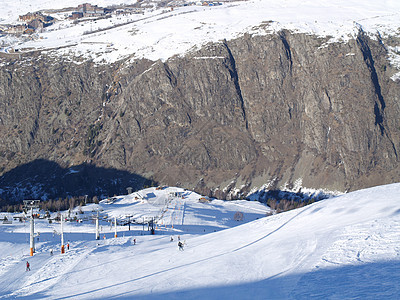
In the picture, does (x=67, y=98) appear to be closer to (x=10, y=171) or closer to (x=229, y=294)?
(x=10, y=171)

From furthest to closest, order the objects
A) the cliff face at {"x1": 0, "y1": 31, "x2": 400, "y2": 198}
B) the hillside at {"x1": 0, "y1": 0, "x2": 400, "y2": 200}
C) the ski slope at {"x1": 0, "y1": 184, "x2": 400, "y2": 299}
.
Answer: the cliff face at {"x1": 0, "y1": 31, "x2": 400, "y2": 198}, the hillside at {"x1": 0, "y1": 0, "x2": 400, "y2": 200}, the ski slope at {"x1": 0, "y1": 184, "x2": 400, "y2": 299}

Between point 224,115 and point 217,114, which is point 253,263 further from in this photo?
point 217,114

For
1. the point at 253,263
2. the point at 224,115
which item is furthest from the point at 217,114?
the point at 253,263

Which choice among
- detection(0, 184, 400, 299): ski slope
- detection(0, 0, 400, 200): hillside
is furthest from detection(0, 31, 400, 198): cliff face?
detection(0, 184, 400, 299): ski slope

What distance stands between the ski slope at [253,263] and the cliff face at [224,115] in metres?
104

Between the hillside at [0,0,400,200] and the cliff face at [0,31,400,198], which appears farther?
the cliff face at [0,31,400,198]

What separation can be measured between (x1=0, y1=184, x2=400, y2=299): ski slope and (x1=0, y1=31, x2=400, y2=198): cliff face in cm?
10381

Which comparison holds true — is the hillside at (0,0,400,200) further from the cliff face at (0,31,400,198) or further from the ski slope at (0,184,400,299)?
the ski slope at (0,184,400,299)

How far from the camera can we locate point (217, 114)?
178 m

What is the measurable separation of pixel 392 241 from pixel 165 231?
56.5 metres

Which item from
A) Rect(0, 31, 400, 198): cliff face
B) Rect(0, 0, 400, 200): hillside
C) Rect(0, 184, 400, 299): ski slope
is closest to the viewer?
Rect(0, 184, 400, 299): ski slope

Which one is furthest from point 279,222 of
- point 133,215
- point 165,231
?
point 133,215

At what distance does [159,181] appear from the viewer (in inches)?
6216

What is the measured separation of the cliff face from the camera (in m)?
160
